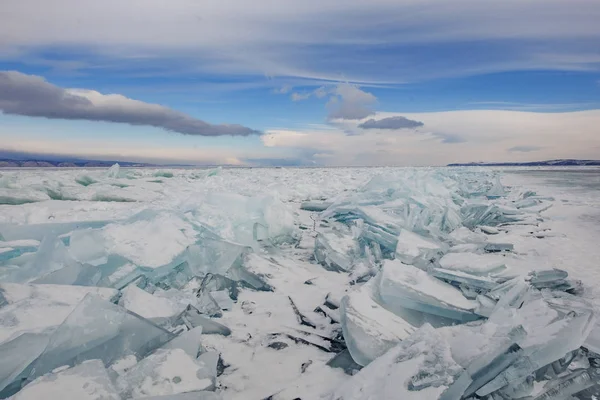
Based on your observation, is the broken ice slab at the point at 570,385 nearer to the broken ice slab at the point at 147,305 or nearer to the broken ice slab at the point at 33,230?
the broken ice slab at the point at 147,305

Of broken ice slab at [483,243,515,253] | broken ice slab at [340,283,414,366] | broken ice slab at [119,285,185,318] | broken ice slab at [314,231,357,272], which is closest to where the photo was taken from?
broken ice slab at [340,283,414,366]

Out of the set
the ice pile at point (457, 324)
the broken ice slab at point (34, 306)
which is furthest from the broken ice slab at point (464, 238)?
the broken ice slab at point (34, 306)

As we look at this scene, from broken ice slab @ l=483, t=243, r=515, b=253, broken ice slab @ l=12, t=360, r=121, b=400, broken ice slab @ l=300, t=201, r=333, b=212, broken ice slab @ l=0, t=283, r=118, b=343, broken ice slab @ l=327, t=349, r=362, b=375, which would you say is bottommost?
broken ice slab @ l=300, t=201, r=333, b=212

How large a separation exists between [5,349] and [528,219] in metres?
6.97

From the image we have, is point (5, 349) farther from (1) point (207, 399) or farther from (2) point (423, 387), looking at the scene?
(2) point (423, 387)

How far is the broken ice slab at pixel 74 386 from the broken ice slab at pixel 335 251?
242 centimetres

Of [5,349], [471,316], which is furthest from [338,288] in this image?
[5,349]

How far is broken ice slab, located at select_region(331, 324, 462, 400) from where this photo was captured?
137 cm

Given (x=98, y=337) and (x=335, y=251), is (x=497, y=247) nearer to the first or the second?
(x=335, y=251)

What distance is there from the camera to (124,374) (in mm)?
1517

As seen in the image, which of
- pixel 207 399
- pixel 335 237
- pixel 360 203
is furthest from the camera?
pixel 360 203

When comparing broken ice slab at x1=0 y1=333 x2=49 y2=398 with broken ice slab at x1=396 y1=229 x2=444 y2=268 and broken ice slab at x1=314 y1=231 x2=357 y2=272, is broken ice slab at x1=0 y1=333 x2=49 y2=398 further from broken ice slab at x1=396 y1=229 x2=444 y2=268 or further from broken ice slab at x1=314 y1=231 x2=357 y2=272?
broken ice slab at x1=396 y1=229 x2=444 y2=268

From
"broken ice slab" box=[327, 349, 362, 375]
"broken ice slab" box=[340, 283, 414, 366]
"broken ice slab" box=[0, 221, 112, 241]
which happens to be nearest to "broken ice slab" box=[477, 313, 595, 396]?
"broken ice slab" box=[340, 283, 414, 366]

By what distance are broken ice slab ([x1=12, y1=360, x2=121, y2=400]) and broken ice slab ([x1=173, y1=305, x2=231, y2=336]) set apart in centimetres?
65
